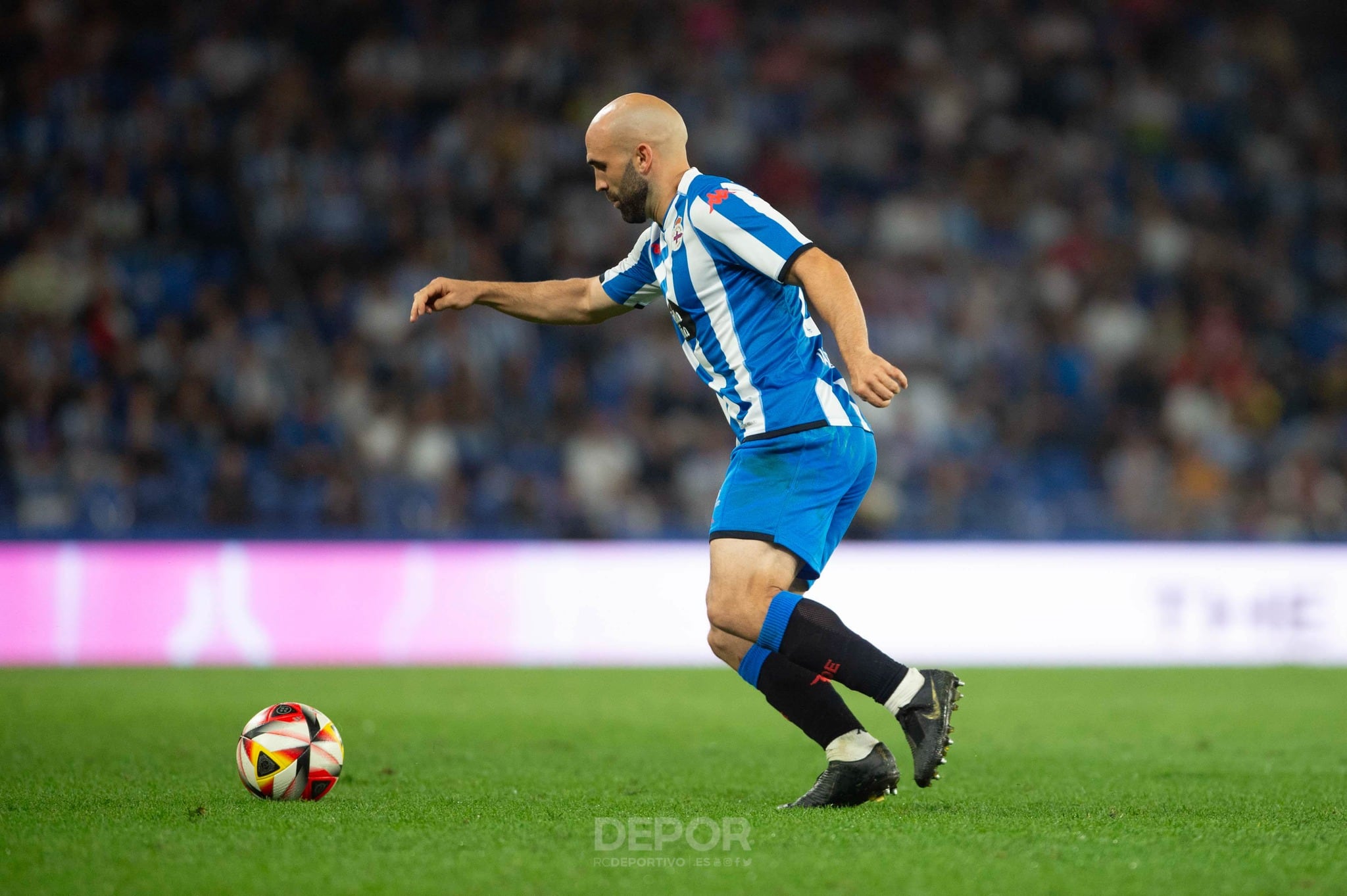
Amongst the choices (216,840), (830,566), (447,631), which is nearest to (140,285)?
(447,631)

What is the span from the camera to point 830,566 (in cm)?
1184

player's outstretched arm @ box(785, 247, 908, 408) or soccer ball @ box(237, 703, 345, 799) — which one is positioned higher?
player's outstretched arm @ box(785, 247, 908, 408)

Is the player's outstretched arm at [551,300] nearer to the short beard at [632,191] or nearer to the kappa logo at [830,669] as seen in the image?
the short beard at [632,191]

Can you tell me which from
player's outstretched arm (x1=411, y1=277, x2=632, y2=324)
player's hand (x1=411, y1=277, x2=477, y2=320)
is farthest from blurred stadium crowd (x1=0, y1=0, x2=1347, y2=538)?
player's hand (x1=411, y1=277, x2=477, y2=320)

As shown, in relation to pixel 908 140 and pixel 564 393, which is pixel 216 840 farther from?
pixel 908 140

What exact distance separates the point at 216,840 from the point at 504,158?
12.2 metres

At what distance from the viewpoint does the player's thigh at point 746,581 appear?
4418 millimetres

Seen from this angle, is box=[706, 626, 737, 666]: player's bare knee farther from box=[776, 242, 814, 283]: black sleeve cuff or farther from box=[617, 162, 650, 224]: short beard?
box=[617, 162, 650, 224]: short beard

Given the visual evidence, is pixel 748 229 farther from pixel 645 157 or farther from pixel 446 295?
pixel 446 295

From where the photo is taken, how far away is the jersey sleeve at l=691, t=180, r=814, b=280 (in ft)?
14.2

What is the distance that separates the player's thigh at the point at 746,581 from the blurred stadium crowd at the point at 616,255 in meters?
7.45

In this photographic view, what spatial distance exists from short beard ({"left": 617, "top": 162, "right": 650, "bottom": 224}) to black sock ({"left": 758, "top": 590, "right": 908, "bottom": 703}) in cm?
135

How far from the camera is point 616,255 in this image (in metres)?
14.8

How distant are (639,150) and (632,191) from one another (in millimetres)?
134
